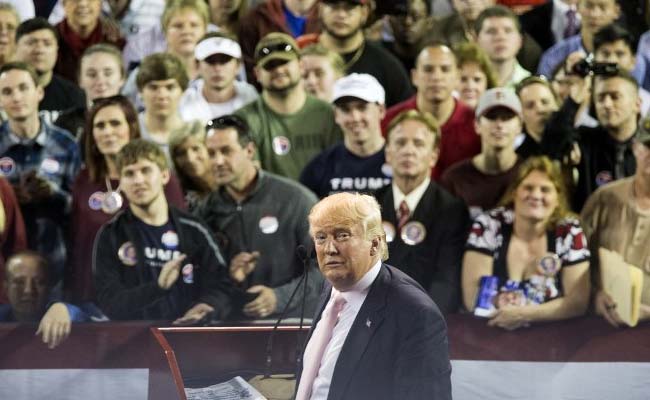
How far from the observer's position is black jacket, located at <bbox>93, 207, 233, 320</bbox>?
6371 mm

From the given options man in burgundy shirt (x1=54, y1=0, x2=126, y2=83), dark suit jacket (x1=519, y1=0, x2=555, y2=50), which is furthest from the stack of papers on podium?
dark suit jacket (x1=519, y1=0, x2=555, y2=50)

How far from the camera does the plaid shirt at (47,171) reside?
263 inches

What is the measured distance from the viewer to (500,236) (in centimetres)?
636

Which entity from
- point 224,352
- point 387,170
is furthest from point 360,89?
point 224,352

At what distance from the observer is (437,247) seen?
6453mm

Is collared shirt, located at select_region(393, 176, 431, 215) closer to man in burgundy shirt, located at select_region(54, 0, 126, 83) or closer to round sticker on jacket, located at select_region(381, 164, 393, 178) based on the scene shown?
round sticker on jacket, located at select_region(381, 164, 393, 178)

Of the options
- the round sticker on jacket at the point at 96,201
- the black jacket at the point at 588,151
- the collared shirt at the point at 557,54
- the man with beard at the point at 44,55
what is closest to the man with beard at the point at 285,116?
the round sticker on jacket at the point at 96,201

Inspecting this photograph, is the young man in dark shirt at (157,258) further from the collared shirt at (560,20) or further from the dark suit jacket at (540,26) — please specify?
the collared shirt at (560,20)

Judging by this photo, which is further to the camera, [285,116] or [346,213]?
[285,116]

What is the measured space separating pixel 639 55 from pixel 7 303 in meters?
3.47

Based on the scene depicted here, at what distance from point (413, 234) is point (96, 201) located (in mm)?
1513

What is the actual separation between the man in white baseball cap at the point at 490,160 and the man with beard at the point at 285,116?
27.0 inches

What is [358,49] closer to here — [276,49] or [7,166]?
[276,49]

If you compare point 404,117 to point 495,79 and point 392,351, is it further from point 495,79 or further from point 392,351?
point 392,351
